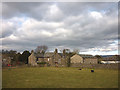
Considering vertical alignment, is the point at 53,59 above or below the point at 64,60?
below

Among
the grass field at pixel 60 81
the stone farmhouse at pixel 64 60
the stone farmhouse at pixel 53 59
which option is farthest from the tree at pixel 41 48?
the grass field at pixel 60 81

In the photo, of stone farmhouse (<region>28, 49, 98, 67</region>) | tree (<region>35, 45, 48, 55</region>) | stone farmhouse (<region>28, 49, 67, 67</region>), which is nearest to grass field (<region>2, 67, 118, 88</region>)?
stone farmhouse (<region>28, 49, 98, 67</region>)

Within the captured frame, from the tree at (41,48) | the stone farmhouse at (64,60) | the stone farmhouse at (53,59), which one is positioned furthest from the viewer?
the tree at (41,48)

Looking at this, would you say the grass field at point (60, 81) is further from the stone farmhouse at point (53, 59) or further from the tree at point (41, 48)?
the tree at point (41, 48)

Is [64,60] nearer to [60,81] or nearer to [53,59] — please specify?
[53,59]

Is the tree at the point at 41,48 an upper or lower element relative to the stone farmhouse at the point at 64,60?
upper

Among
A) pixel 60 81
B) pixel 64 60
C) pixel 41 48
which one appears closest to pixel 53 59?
pixel 64 60

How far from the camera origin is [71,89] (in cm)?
1282

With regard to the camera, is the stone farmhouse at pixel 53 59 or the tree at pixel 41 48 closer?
the stone farmhouse at pixel 53 59

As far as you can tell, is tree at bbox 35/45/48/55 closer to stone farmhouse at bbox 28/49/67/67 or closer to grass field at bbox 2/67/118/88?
stone farmhouse at bbox 28/49/67/67

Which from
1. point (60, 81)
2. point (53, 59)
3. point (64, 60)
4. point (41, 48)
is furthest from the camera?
point (41, 48)

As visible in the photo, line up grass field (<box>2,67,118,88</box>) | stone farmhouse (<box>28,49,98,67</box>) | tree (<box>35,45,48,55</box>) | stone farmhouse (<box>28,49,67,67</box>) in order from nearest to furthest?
1. grass field (<box>2,67,118,88</box>)
2. stone farmhouse (<box>28,49,98,67</box>)
3. stone farmhouse (<box>28,49,67,67</box>)
4. tree (<box>35,45,48,55</box>)

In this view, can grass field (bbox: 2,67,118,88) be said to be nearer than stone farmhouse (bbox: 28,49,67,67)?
Yes

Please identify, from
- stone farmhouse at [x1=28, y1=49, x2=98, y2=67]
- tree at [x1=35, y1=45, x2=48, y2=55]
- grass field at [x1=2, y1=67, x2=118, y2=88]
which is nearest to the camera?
grass field at [x1=2, y1=67, x2=118, y2=88]
